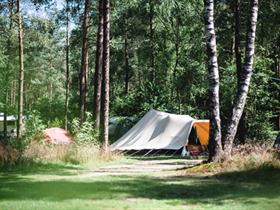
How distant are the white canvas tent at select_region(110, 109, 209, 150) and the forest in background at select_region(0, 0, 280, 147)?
2.54 meters

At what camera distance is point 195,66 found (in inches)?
1636

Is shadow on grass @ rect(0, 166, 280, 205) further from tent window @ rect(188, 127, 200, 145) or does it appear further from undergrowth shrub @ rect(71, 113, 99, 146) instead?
tent window @ rect(188, 127, 200, 145)

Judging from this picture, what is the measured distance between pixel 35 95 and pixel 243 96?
179 feet

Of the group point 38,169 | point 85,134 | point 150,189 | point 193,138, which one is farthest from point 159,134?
point 150,189

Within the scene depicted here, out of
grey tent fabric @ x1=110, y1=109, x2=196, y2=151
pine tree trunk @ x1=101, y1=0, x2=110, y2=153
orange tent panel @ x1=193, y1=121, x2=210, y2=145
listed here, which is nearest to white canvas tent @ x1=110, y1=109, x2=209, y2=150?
grey tent fabric @ x1=110, y1=109, x2=196, y2=151

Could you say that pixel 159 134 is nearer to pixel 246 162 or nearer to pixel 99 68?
pixel 99 68

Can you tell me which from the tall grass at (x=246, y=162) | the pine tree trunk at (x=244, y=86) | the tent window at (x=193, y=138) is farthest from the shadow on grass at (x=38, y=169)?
the tent window at (x=193, y=138)

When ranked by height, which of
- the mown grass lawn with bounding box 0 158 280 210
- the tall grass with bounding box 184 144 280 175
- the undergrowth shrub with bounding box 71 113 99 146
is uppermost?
the undergrowth shrub with bounding box 71 113 99 146

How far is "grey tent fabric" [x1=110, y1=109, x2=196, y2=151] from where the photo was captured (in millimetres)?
25031

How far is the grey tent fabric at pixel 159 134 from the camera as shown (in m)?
25.0

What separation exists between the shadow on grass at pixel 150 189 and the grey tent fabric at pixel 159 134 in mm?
11116

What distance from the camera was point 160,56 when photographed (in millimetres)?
47188

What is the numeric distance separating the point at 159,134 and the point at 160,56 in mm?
22062

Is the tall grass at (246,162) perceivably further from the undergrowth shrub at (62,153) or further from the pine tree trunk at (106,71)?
the pine tree trunk at (106,71)
